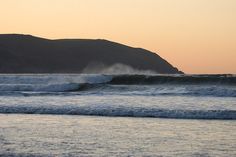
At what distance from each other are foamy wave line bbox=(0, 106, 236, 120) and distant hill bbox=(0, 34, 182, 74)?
7390 cm

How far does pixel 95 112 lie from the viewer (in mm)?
17578

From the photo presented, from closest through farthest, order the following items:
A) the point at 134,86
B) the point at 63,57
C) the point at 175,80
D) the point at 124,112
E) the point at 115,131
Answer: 1. the point at 115,131
2. the point at 124,112
3. the point at 134,86
4. the point at 175,80
5. the point at 63,57

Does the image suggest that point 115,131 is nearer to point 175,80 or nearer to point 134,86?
point 134,86

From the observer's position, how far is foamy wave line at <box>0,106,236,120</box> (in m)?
16.5

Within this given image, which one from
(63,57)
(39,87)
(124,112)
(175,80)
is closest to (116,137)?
(124,112)

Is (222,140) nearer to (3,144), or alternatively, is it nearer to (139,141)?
(139,141)

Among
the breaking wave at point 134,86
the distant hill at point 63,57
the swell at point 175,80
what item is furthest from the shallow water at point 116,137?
the distant hill at point 63,57

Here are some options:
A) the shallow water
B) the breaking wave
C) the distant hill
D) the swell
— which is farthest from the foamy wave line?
the distant hill

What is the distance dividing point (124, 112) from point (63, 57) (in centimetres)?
9171

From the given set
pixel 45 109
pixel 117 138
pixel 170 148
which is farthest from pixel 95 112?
pixel 170 148

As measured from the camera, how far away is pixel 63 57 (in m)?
108

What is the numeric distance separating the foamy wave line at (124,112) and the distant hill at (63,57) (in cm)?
7390

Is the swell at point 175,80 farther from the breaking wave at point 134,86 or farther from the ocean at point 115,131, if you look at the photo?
the ocean at point 115,131

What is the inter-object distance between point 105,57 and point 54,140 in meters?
87.0
